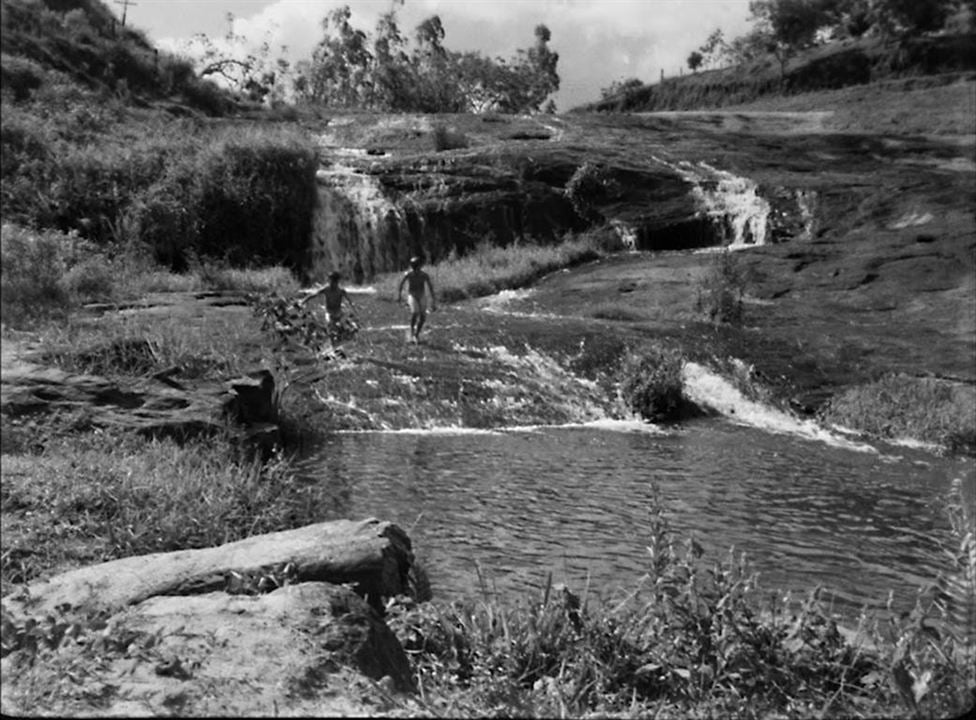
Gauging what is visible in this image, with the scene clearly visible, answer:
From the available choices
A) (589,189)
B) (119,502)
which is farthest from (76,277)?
(589,189)

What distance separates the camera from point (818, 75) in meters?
65.6

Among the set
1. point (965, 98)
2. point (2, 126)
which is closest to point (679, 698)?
point (2, 126)

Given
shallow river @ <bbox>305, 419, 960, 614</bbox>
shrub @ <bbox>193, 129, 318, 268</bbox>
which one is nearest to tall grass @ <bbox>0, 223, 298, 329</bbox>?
shrub @ <bbox>193, 129, 318, 268</bbox>

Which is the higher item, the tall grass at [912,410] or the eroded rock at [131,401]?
the eroded rock at [131,401]

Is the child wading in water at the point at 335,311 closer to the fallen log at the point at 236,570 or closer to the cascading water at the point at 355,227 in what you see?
the fallen log at the point at 236,570

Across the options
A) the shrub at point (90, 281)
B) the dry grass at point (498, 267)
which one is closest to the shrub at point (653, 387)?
the shrub at point (90, 281)

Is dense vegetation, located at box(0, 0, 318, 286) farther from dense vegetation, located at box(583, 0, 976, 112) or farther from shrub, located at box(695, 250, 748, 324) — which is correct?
dense vegetation, located at box(583, 0, 976, 112)

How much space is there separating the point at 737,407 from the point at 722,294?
4.69 meters

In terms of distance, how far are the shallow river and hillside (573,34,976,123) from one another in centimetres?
4754

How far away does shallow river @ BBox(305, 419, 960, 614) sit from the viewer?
7.79 m

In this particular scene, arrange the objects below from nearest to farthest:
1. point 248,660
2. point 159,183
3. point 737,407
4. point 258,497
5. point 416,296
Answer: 1. point 248,660
2. point 258,497
3. point 737,407
4. point 416,296
5. point 159,183

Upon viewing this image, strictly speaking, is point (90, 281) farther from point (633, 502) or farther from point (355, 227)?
point (355, 227)

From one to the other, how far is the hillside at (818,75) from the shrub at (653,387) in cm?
4467

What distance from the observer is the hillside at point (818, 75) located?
→ 6022cm
